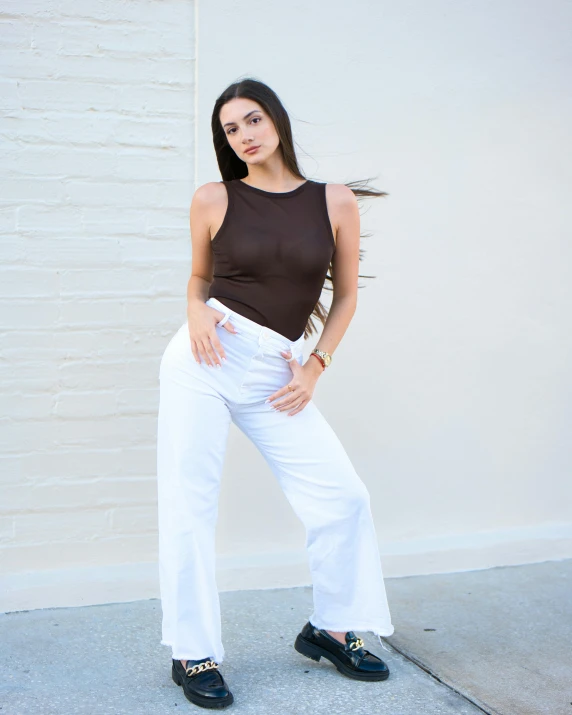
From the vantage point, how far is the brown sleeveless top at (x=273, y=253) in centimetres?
258

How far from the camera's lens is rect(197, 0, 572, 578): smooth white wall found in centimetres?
361

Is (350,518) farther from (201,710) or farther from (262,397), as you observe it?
(201,710)

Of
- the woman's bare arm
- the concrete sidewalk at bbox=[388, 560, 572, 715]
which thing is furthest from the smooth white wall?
the woman's bare arm

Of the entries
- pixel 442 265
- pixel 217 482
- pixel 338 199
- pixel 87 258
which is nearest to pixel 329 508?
pixel 217 482

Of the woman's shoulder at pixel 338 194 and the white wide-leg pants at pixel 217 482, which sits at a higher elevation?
the woman's shoulder at pixel 338 194

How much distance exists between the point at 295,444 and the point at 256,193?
2.60 feet

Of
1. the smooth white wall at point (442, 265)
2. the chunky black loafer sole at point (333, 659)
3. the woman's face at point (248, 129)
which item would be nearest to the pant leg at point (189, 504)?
the chunky black loafer sole at point (333, 659)

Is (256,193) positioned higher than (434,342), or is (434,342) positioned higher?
(256,193)

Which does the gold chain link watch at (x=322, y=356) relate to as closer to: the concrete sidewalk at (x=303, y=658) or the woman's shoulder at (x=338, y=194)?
the woman's shoulder at (x=338, y=194)

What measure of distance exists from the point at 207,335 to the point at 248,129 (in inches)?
25.3

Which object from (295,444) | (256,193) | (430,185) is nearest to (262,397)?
(295,444)

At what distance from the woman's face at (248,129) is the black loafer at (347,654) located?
1.55 meters

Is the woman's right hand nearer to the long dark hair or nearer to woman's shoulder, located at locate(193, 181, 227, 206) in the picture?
woman's shoulder, located at locate(193, 181, 227, 206)

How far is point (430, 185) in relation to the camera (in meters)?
3.76
